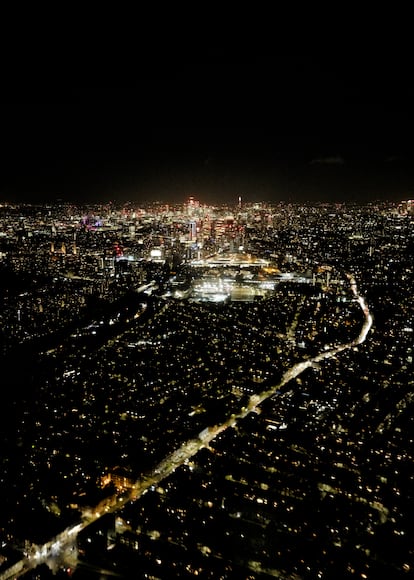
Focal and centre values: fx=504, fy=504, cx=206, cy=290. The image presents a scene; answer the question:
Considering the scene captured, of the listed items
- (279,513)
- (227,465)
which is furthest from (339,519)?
(227,465)

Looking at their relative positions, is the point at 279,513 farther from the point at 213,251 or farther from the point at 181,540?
the point at 213,251

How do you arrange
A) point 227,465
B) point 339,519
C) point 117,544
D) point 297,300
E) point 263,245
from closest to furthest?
point 117,544, point 339,519, point 227,465, point 297,300, point 263,245

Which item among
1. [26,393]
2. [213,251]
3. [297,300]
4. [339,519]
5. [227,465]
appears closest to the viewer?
[339,519]

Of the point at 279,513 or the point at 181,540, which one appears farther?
the point at 279,513

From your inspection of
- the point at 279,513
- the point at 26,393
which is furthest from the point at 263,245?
the point at 279,513

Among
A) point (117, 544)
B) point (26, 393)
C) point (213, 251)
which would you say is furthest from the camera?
point (213, 251)

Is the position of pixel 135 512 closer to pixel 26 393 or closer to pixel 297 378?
pixel 26 393
